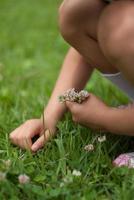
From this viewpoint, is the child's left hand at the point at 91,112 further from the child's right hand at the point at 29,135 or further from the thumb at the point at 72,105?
the child's right hand at the point at 29,135

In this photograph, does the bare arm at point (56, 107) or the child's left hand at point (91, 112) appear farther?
the bare arm at point (56, 107)

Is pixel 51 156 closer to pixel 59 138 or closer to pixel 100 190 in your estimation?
pixel 59 138

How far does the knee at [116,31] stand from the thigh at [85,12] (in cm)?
8

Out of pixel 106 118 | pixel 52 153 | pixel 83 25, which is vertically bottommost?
pixel 52 153

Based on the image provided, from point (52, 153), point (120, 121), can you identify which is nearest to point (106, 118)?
point (120, 121)

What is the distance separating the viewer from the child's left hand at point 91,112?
73.2 inches

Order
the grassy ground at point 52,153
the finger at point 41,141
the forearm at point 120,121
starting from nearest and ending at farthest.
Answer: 1. the grassy ground at point 52,153
2. the forearm at point 120,121
3. the finger at point 41,141

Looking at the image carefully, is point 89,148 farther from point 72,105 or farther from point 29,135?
point 29,135

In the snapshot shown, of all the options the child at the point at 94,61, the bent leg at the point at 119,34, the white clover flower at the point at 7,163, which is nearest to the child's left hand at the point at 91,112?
the child at the point at 94,61

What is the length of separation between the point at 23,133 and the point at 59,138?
155 millimetres

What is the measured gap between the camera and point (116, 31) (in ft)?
5.66

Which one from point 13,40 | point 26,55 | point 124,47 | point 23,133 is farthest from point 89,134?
point 13,40

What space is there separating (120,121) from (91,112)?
0.34 feet

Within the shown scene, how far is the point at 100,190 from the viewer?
1.69 m
